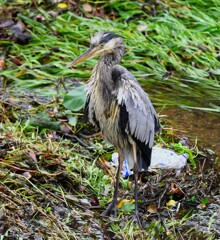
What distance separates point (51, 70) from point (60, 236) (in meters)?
3.40

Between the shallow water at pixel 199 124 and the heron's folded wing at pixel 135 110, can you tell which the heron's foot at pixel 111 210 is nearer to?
the heron's folded wing at pixel 135 110

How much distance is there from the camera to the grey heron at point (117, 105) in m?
5.79

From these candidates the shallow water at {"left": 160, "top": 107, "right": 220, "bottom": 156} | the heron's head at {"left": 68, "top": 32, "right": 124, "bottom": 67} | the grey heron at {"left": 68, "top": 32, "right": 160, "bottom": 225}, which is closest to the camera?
the grey heron at {"left": 68, "top": 32, "right": 160, "bottom": 225}

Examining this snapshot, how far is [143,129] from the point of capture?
5.85 metres

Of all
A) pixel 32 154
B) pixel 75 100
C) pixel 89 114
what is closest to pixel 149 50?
pixel 75 100

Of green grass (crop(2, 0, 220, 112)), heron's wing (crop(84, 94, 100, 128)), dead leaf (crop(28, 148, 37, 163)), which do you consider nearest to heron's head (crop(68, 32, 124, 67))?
heron's wing (crop(84, 94, 100, 128))

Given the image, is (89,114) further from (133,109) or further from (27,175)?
(27,175)

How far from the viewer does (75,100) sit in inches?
283

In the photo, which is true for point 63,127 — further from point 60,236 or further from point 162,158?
point 60,236

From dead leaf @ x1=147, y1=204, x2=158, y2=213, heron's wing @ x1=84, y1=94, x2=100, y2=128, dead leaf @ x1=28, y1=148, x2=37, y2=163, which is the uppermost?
heron's wing @ x1=84, y1=94, x2=100, y2=128

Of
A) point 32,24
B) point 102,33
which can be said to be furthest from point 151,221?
point 32,24

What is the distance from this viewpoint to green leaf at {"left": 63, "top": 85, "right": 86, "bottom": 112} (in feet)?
23.4

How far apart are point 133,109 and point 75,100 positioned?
149 centimetres

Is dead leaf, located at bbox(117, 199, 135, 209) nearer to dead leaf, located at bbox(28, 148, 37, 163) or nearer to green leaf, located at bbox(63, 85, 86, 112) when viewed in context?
dead leaf, located at bbox(28, 148, 37, 163)
